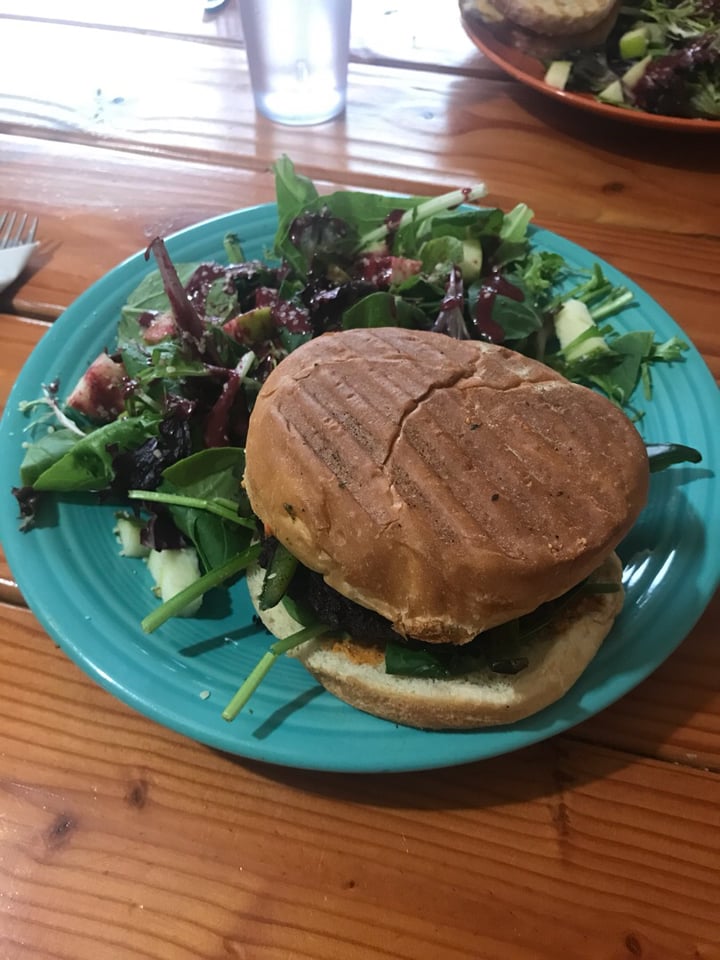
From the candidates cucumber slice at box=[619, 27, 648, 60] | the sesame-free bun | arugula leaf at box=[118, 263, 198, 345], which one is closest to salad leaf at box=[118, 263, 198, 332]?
arugula leaf at box=[118, 263, 198, 345]

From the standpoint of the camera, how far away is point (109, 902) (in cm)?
137

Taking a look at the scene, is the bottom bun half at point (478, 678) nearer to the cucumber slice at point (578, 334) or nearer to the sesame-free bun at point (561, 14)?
the cucumber slice at point (578, 334)

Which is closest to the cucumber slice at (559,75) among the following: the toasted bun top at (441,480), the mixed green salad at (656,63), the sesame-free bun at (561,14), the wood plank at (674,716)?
the mixed green salad at (656,63)

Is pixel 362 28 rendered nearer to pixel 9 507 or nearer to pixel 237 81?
pixel 237 81

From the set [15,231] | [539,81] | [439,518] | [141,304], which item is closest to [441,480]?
[439,518]

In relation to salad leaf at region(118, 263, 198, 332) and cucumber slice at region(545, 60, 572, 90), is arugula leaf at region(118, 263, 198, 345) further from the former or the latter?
cucumber slice at region(545, 60, 572, 90)

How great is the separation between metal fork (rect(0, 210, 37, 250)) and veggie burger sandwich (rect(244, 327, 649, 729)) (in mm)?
1591

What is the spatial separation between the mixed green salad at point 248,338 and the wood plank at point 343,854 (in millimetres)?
385

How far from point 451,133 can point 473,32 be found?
0.43m

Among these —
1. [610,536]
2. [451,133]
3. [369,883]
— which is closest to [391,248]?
[451,133]

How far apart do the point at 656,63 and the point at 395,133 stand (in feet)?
3.39

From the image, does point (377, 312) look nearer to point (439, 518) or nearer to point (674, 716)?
point (439, 518)

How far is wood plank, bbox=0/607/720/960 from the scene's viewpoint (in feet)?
4.35

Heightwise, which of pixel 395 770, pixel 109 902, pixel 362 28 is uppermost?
pixel 362 28
